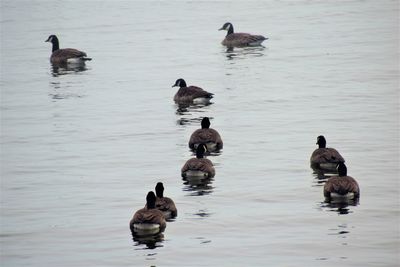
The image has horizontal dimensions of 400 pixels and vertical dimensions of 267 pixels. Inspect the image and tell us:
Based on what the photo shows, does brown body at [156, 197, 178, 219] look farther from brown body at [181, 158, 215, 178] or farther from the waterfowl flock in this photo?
brown body at [181, 158, 215, 178]

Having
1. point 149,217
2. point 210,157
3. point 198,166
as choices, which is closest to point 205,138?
point 210,157

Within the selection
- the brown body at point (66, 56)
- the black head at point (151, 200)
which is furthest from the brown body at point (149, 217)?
the brown body at point (66, 56)

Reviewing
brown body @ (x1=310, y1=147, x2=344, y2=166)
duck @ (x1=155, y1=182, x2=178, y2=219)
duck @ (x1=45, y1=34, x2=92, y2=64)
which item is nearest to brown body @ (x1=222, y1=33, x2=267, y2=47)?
duck @ (x1=45, y1=34, x2=92, y2=64)

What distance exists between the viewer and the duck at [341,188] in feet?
97.8

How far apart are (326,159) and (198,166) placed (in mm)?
4345

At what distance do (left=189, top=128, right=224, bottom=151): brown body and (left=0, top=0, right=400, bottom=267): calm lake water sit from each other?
0.59 m

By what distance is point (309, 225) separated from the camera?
27719 mm

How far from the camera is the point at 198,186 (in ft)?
106

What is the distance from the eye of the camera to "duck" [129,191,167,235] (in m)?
26.9

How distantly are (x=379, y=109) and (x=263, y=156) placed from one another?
10.2 meters

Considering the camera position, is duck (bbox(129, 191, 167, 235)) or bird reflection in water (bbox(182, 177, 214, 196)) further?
bird reflection in water (bbox(182, 177, 214, 196))

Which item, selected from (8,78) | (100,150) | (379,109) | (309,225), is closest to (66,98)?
(8,78)

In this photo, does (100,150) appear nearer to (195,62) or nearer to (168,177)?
(168,177)

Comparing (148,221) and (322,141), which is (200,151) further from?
(148,221)
